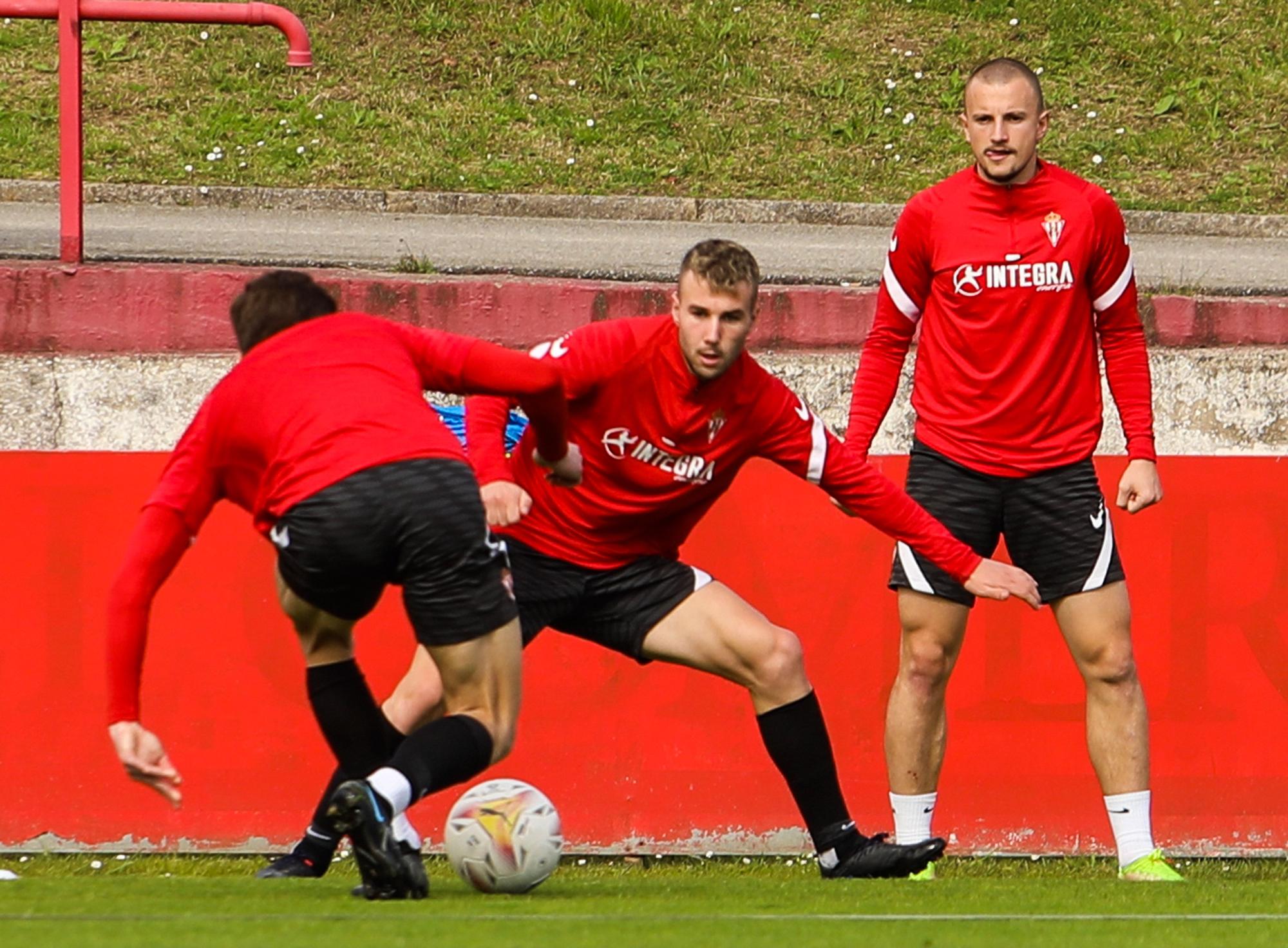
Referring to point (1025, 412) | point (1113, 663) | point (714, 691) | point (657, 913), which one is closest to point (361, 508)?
point (657, 913)

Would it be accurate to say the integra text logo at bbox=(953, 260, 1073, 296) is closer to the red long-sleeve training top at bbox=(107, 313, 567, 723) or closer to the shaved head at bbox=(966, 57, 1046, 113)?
the shaved head at bbox=(966, 57, 1046, 113)

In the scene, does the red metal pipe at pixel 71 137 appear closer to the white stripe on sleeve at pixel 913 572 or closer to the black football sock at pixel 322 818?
the black football sock at pixel 322 818

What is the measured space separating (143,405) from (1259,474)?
4.38 m

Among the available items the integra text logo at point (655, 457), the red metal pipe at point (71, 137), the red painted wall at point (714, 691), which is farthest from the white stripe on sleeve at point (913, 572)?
the red metal pipe at point (71, 137)

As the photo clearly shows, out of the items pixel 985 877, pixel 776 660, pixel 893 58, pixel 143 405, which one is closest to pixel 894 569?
pixel 776 660

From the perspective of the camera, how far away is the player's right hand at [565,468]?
201 inches

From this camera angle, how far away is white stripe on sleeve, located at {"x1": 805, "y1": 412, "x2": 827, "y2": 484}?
556cm

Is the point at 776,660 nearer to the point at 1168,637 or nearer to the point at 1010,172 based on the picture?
the point at 1010,172

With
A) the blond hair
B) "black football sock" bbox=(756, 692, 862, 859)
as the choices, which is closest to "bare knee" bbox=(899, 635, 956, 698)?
"black football sock" bbox=(756, 692, 862, 859)

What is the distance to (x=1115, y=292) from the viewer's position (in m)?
6.10

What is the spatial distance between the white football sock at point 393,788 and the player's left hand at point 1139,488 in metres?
2.48

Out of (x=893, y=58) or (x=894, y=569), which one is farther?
(x=893, y=58)

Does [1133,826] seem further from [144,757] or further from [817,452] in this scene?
[144,757]

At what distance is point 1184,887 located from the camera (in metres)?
5.80
